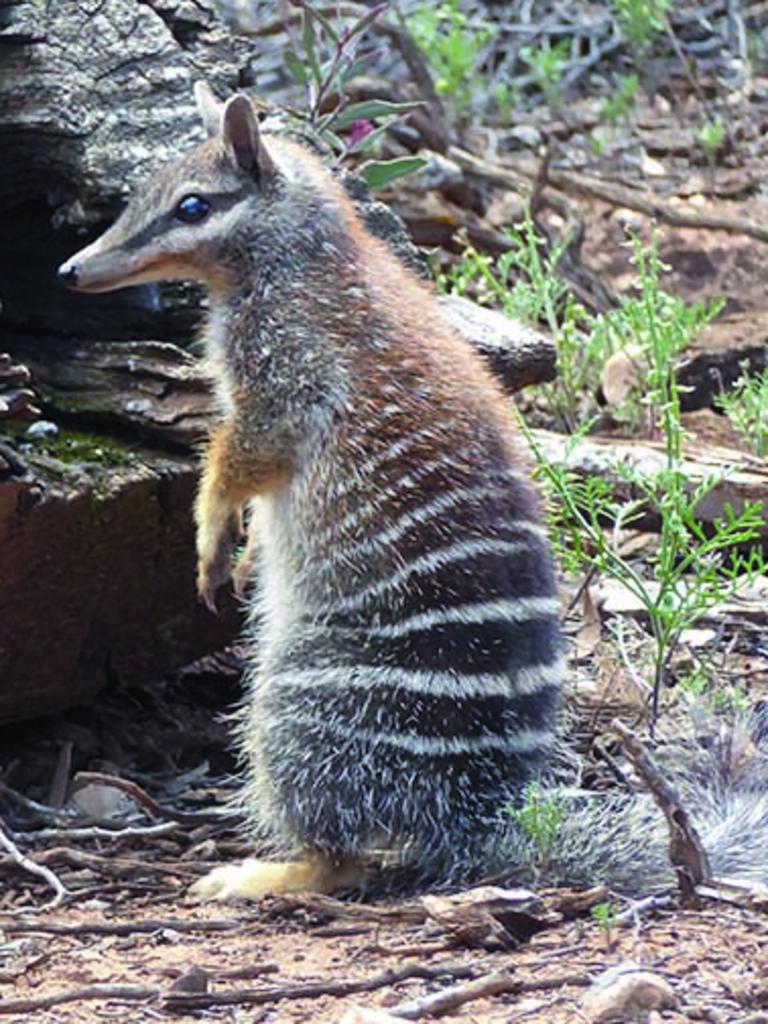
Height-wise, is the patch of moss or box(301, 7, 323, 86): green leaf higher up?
box(301, 7, 323, 86): green leaf

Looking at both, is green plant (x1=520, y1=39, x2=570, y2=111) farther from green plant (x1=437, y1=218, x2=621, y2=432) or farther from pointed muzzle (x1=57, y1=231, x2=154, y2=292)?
pointed muzzle (x1=57, y1=231, x2=154, y2=292)

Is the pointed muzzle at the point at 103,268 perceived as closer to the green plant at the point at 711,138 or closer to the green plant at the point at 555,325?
Answer: the green plant at the point at 555,325

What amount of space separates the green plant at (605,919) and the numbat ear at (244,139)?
2254 millimetres

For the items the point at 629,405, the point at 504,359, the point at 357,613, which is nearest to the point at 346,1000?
the point at 357,613

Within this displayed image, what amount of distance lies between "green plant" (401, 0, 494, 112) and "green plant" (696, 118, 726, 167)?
132cm

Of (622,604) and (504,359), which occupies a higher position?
(504,359)

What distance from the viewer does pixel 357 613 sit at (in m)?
5.09

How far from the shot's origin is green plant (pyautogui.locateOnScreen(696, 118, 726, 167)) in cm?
1132

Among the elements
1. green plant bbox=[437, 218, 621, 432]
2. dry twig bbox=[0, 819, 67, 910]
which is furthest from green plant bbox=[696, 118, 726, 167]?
dry twig bbox=[0, 819, 67, 910]

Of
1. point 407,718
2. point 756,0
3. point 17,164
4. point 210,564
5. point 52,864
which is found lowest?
point 52,864

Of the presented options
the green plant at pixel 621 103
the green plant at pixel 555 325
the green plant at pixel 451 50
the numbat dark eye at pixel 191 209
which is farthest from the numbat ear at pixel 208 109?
the green plant at pixel 621 103

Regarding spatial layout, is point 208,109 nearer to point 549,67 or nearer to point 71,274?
point 71,274

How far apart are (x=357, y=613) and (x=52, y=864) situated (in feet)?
3.33

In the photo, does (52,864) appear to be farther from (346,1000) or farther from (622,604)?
(622,604)
